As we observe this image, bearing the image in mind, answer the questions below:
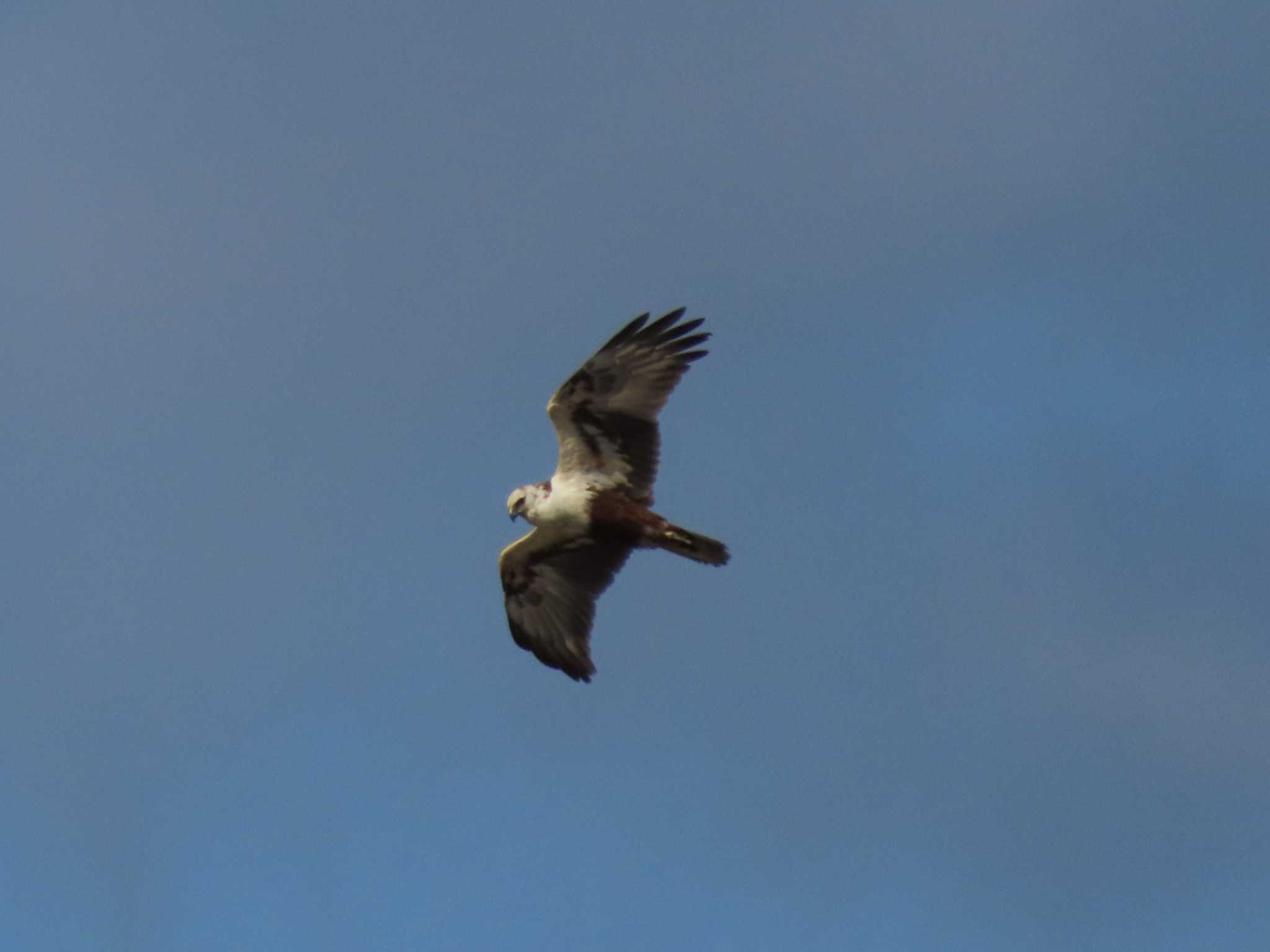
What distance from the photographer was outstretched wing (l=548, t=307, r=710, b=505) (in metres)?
25.8

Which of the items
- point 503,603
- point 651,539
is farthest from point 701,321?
point 503,603

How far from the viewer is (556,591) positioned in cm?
2700

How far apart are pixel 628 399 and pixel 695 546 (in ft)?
6.75

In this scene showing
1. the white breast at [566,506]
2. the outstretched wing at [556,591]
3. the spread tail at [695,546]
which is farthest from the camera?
the outstretched wing at [556,591]

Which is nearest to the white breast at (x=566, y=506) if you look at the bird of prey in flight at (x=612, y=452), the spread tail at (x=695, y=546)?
the bird of prey in flight at (x=612, y=452)

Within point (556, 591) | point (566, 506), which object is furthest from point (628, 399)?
point (556, 591)

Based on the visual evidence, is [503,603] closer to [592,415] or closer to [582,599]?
[582,599]

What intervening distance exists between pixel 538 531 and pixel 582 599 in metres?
1.04

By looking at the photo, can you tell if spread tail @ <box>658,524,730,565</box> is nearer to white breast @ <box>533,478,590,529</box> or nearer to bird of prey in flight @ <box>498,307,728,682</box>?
bird of prey in flight @ <box>498,307,728,682</box>

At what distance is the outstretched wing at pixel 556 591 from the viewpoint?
26672 millimetres

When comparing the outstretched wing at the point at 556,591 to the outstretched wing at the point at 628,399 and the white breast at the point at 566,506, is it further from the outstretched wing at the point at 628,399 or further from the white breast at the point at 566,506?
the outstretched wing at the point at 628,399

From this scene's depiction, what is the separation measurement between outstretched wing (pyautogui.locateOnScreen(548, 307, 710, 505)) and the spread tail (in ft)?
2.53

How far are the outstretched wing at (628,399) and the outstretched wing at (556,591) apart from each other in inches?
43.6

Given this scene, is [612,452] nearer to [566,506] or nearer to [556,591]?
[566,506]
